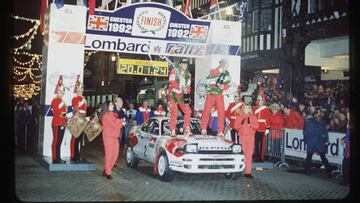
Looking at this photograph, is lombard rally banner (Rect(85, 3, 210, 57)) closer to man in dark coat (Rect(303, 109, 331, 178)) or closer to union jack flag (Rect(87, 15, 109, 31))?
union jack flag (Rect(87, 15, 109, 31))

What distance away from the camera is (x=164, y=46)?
15023 millimetres

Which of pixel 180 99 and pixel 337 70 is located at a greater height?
pixel 337 70

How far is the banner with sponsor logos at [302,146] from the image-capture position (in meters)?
12.3

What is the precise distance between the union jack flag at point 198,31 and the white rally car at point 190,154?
454 cm

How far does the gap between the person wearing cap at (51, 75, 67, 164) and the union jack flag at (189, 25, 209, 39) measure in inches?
200

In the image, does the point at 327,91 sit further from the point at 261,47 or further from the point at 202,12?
the point at 202,12

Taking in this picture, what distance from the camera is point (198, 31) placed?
15305mm

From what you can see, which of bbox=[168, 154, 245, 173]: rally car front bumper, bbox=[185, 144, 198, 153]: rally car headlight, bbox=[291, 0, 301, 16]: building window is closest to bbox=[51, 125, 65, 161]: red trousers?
bbox=[168, 154, 245, 173]: rally car front bumper

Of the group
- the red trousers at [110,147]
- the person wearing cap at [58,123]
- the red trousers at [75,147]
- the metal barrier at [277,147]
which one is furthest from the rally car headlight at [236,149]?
the person wearing cap at [58,123]

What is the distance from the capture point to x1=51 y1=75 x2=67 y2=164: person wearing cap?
494 inches

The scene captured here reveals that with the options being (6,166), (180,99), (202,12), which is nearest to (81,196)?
(6,166)

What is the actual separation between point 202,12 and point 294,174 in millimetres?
18449

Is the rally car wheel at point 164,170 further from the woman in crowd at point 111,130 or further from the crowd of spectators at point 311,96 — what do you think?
the crowd of spectators at point 311,96

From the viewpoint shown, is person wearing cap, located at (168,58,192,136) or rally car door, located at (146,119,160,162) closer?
rally car door, located at (146,119,160,162)
